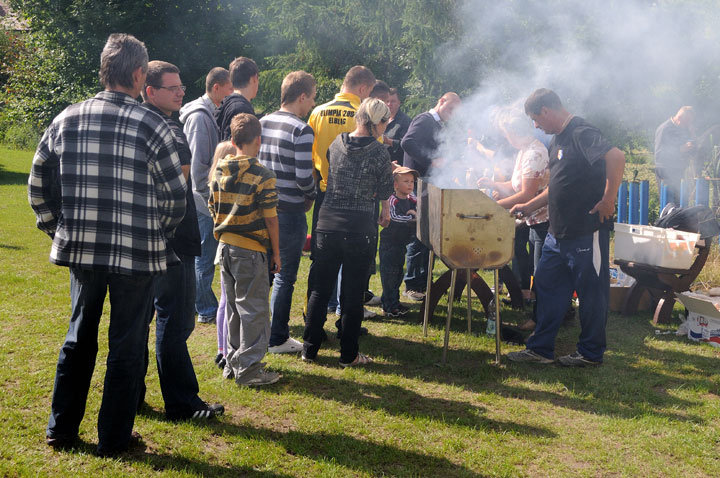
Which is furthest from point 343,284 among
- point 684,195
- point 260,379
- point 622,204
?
point 622,204

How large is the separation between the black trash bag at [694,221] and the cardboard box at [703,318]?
940 millimetres

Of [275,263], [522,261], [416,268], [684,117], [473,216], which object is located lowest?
[416,268]

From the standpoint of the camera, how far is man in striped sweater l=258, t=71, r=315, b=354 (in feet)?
16.0

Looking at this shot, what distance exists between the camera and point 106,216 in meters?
3.09

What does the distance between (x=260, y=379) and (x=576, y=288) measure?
97.0 inches

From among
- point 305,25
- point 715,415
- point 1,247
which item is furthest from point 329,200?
point 305,25

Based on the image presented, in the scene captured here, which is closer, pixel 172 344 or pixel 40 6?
pixel 172 344

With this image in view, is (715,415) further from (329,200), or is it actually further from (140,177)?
(140,177)

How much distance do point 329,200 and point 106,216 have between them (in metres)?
1.87

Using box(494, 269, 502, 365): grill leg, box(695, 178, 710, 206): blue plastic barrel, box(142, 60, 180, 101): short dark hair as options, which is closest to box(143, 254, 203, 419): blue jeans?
box(142, 60, 180, 101): short dark hair

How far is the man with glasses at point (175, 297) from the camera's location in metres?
3.64

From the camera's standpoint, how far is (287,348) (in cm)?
516

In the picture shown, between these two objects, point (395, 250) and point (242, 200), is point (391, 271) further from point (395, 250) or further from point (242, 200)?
point (242, 200)

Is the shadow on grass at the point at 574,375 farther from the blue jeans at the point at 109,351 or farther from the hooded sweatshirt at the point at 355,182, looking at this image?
the blue jeans at the point at 109,351
